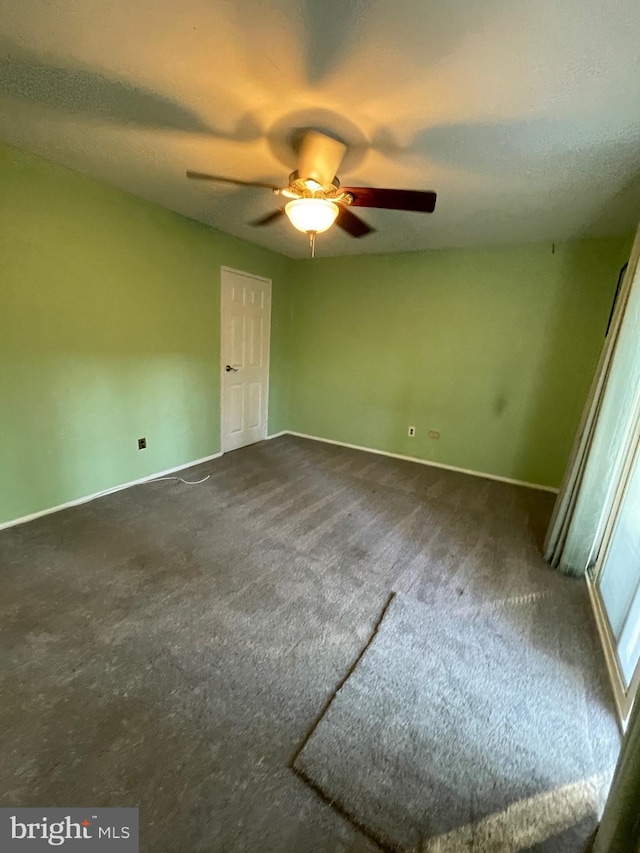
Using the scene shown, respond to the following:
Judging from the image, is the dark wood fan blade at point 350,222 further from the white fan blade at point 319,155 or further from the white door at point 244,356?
the white door at point 244,356

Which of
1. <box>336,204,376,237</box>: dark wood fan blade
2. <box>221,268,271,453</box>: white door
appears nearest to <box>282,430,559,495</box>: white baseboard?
<box>221,268,271,453</box>: white door

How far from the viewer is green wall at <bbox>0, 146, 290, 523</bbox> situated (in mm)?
2330

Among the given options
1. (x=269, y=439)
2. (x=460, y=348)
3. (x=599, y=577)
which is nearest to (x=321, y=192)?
(x=460, y=348)

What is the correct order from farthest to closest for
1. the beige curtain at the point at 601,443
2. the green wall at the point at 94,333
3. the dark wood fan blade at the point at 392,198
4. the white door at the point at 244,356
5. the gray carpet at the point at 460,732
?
the white door at the point at 244,356
the green wall at the point at 94,333
the beige curtain at the point at 601,443
the dark wood fan blade at the point at 392,198
the gray carpet at the point at 460,732

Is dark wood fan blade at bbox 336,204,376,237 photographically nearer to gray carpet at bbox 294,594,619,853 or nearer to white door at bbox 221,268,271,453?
white door at bbox 221,268,271,453

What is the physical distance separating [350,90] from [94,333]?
2.35 meters

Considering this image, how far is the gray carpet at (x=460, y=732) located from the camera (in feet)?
3.63

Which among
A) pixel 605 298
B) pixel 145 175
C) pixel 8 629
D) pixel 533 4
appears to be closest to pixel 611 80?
pixel 533 4

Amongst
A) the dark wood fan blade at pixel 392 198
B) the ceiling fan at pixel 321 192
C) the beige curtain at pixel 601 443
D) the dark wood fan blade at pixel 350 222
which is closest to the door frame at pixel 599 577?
the beige curtain at pixel 601 443

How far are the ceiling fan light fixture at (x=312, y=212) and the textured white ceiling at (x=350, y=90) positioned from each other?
342mm

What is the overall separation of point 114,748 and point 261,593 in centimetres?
88

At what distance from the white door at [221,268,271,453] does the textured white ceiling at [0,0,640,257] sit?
145 centimetres

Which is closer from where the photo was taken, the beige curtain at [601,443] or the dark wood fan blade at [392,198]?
the dark wood fan blade at [392,198]

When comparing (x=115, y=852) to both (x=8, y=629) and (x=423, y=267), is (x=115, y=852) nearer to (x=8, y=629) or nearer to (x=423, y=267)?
(x=8, y=629)
